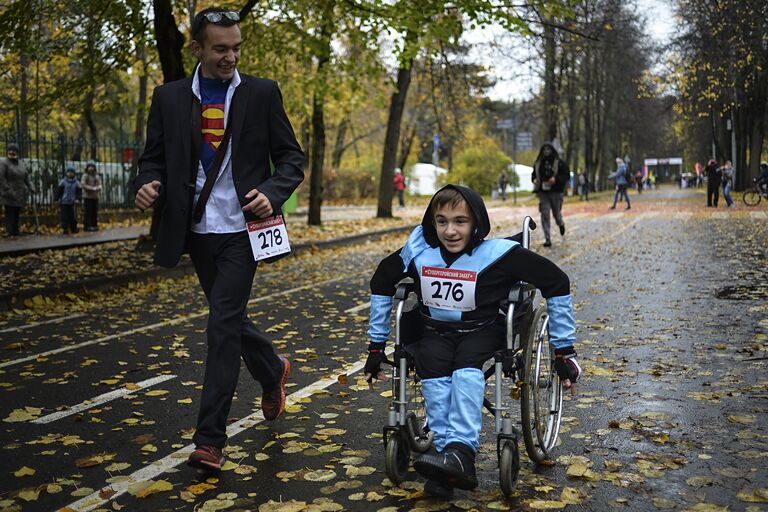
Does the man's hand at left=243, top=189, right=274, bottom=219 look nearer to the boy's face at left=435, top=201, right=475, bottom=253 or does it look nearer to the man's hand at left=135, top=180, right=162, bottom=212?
the man's hand at left=135, top=180, right=162, bottom=212

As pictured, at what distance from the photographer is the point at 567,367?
14.1 ft

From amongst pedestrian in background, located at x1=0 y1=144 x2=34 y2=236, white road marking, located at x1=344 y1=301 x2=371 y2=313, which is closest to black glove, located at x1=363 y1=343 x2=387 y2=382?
white road marking, located at x1=344 y1=301 x2=371 y2=313

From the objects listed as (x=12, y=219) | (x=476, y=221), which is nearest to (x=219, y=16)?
(x=476, y=221)

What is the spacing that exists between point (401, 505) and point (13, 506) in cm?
175

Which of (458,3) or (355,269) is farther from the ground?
(458,3)

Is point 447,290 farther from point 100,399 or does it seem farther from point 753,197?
point 753,197

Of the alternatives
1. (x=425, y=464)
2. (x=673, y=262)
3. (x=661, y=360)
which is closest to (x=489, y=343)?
(x=425, y=464)

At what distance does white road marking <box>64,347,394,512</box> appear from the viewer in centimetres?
421

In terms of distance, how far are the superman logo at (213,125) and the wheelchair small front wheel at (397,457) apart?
173 centimetres

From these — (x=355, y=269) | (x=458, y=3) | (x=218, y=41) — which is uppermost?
(x=458, y=3)

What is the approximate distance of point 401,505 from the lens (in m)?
4.04

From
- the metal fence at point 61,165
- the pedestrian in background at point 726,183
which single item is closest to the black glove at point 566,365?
the metal fence at point 61,165

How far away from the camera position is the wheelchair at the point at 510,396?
A: 4055mm

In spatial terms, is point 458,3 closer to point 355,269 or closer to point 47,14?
point 355,269
